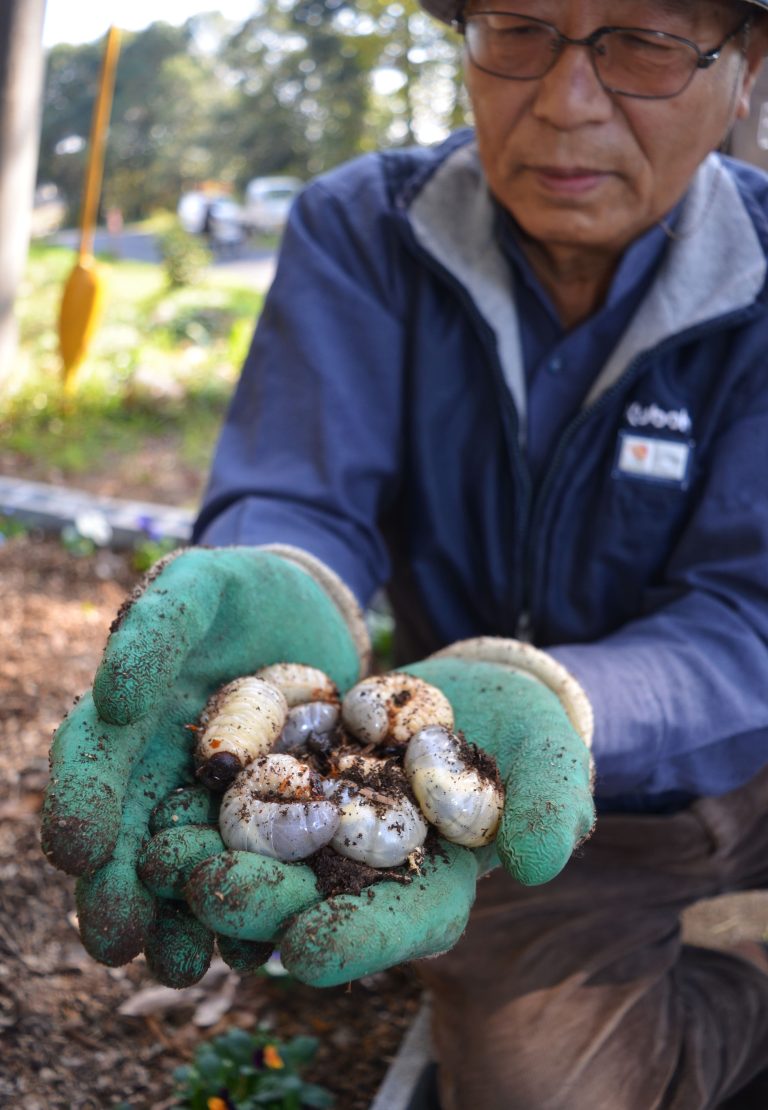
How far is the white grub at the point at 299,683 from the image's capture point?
169 centimetres

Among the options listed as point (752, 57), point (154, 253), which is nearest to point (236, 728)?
point (752, 57)

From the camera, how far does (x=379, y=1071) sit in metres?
2.16

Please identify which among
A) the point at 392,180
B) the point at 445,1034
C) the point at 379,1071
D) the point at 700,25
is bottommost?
the point at 379,1071

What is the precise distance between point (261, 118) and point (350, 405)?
57.8 ft

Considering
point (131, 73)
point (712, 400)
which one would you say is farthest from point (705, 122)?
point (131, 73)

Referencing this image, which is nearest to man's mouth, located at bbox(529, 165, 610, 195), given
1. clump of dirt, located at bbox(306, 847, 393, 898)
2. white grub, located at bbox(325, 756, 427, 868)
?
Result: white grub, located at bbox(325, 756, 427, 868)

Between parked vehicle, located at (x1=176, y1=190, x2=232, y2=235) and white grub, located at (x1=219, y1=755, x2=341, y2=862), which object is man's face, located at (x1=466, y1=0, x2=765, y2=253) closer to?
white grub, located at (x1=219, y1=755, x2=341, y2=862)

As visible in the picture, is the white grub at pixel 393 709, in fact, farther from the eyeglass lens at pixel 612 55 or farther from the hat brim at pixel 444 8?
the hat brim at pixel 444 8

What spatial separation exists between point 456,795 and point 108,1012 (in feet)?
3.90

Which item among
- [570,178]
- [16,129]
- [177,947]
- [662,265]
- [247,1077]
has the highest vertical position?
[570,178]

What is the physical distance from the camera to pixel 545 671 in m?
1.75

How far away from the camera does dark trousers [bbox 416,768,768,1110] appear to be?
192 centimetres

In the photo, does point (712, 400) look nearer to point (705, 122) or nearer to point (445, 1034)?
point (705, 122)

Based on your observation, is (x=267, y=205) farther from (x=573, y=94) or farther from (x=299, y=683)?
(x=299, y=683)
